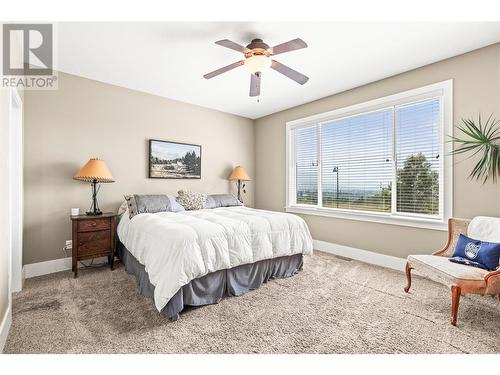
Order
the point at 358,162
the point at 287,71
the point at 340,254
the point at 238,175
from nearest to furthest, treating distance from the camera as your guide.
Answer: the point at 287,71
the point at 358,162
the point at 340,254
the point at 238,175

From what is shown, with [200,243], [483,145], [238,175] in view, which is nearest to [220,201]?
[238,175]

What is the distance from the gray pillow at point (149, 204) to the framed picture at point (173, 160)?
69 centimetres

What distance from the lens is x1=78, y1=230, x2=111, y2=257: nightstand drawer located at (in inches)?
120

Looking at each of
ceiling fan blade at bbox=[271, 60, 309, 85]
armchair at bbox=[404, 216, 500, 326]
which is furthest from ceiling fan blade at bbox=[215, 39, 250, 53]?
armchair at bbox=[404, 216, 500, 326]

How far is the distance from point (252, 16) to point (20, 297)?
3357mm

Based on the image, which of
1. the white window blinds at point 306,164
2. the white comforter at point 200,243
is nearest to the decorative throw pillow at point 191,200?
the white comforter at point 200,243

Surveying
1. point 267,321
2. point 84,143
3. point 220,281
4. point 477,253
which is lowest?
point 267,321

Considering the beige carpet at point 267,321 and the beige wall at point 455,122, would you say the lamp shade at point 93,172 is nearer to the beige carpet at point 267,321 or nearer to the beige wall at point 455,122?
the beige carpet at point 267,321

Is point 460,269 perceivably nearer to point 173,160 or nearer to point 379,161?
point 379,161

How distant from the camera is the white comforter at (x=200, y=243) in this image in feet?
6.82

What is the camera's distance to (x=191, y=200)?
393 cm

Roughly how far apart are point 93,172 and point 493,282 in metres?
4.19

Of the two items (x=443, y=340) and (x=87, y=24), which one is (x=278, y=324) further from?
(x=87, y=24)

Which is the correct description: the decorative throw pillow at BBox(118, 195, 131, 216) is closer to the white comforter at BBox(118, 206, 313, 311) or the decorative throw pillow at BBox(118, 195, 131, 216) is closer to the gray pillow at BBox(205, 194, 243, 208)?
the white comforter at BBox(118, 206, 313, 311)
